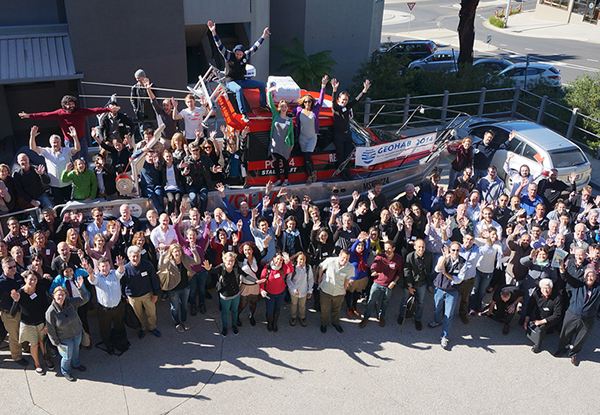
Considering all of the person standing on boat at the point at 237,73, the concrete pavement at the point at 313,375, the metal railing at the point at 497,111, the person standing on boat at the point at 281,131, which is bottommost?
the concrete pavement at the point at 313,375

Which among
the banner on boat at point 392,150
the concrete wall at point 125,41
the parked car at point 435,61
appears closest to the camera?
the banner on boat at point 392,150

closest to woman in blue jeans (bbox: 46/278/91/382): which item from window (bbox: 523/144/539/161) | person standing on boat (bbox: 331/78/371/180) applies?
person standing on boat (bbox: 331/78/371/180)

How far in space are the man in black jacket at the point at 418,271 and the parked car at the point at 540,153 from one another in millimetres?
5090

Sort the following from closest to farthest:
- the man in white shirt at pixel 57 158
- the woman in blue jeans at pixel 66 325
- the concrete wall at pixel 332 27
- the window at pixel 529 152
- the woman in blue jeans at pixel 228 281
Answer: the woman in blue jeans at pixel 66 325 → the woman in blue jeans at pixel 228 281 → the man in white shirt at pixel 57 158 → the window at pixel 529 152 → the concrete wall at pixel 332 27

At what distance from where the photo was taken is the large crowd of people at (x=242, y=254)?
7.53 m

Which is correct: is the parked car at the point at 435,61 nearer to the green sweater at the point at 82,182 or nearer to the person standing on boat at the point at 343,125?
the person standing on boat at the point at 343,125

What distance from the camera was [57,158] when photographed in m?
8.86

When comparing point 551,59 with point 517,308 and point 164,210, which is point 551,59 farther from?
point 164,210

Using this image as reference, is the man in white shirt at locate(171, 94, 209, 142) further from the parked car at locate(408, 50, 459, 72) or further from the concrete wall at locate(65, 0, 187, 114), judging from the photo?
the parked car at locate(408, 50, 459, 72)

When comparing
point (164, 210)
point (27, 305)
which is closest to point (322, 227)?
point (164, 210)

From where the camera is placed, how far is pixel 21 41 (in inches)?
529

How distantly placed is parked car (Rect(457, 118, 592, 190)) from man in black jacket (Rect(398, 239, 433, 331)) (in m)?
5.09

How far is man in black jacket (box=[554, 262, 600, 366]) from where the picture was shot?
7.93 metres

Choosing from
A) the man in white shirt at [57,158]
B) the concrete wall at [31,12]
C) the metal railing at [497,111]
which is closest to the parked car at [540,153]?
Result: the metal railing at [497,111]
